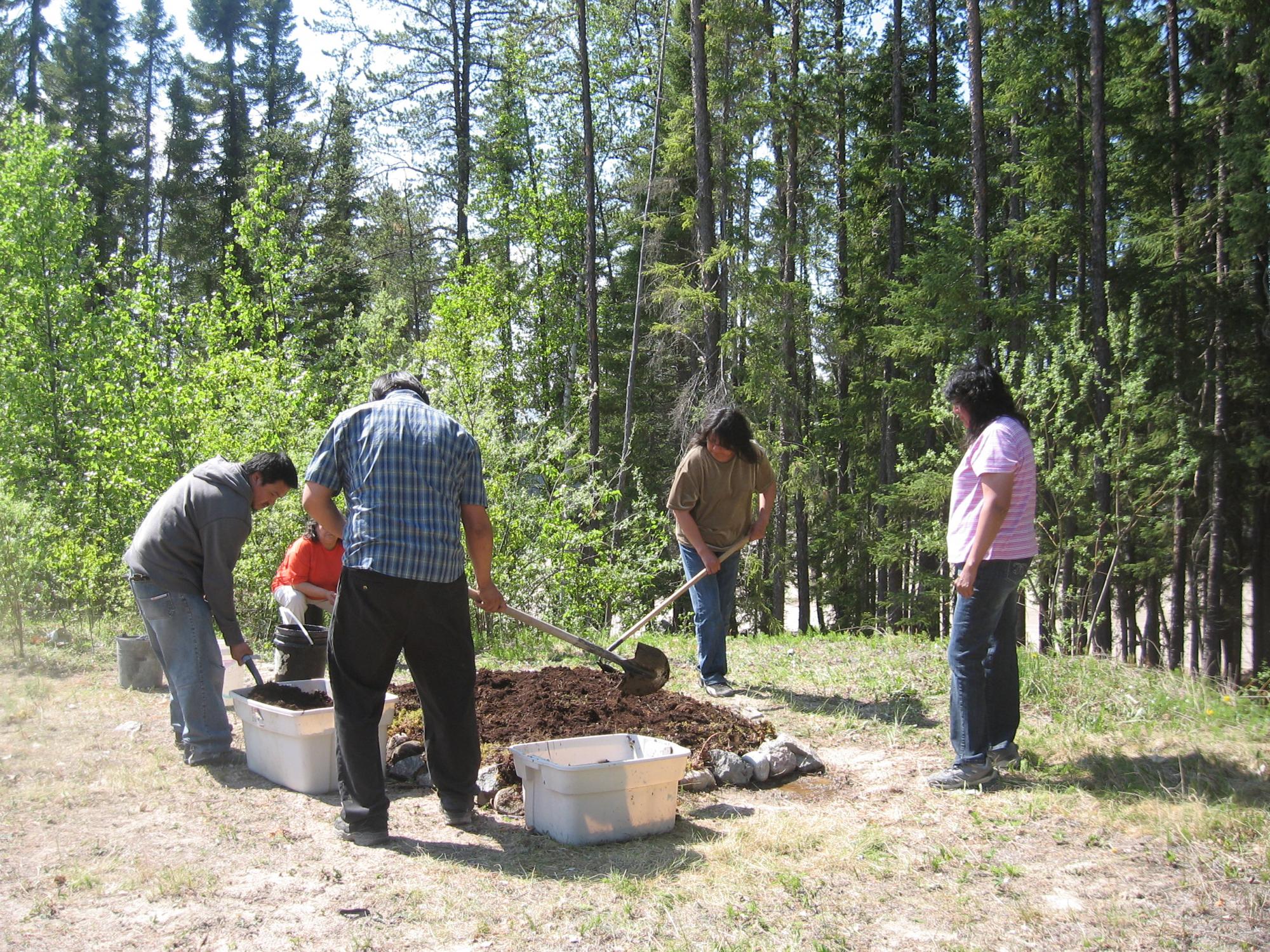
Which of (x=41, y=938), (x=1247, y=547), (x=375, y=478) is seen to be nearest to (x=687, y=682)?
(x=375, y=478)

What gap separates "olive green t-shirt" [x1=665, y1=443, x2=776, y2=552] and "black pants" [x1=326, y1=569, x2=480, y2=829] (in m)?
2.36

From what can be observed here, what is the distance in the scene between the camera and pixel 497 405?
36.4 ft

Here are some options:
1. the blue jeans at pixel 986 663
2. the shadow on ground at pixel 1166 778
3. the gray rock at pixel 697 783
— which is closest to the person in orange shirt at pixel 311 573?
the gray rock at pixel 697 783

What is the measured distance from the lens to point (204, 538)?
4.88m

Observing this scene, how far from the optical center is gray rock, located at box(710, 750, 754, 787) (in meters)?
4.67

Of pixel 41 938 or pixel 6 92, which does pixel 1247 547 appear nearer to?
pixel 41 938

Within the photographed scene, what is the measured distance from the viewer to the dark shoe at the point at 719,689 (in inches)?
246

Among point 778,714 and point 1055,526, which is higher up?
point 1055,526

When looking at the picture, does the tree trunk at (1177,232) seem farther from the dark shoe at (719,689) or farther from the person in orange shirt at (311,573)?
the person in orange shirt at (311,573)

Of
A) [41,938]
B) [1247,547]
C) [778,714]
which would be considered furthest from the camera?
[1247,547]

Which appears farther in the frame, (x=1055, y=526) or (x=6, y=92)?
(x=6, y=92)

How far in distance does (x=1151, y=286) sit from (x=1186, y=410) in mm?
1994

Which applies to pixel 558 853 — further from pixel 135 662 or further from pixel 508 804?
pixel 135 662

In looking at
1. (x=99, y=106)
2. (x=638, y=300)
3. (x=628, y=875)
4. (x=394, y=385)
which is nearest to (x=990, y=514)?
(x=628, y=875)
